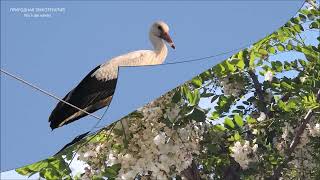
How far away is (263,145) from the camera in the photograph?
3.12 meters

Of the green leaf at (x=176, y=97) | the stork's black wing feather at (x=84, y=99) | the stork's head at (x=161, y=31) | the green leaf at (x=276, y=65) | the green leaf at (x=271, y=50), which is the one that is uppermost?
the stork's head at (x=161, y=31)

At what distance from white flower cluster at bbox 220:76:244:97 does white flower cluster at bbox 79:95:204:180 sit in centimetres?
37

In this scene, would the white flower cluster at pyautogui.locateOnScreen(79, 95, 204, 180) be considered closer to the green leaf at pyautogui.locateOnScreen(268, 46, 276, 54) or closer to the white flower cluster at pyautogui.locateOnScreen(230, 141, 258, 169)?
the white flower cluster at pyautogui.locateOnScreen(230, 141, 258, 169)

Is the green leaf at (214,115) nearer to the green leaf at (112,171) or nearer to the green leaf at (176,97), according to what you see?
the green leaf at (176,97)

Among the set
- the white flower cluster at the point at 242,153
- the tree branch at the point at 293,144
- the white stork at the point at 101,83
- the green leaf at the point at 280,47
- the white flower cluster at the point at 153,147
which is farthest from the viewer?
the green leaf at the point at 280,47

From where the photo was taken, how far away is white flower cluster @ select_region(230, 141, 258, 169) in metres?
2.94

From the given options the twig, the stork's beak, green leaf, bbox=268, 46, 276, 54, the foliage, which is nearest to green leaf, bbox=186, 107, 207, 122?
the foliage

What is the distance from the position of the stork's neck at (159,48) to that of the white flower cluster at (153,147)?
0.53m

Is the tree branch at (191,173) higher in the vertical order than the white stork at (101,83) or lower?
lower

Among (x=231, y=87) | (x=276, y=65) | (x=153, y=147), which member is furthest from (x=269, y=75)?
(x=153, y=147)

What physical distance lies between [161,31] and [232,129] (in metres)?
0.99

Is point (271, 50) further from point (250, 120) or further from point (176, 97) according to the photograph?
point (176, 97)

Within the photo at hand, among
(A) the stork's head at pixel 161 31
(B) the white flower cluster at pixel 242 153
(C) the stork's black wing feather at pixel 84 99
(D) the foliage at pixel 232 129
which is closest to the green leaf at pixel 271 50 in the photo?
(D) the foliage at pixel 232 129

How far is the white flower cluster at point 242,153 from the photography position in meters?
2.94
